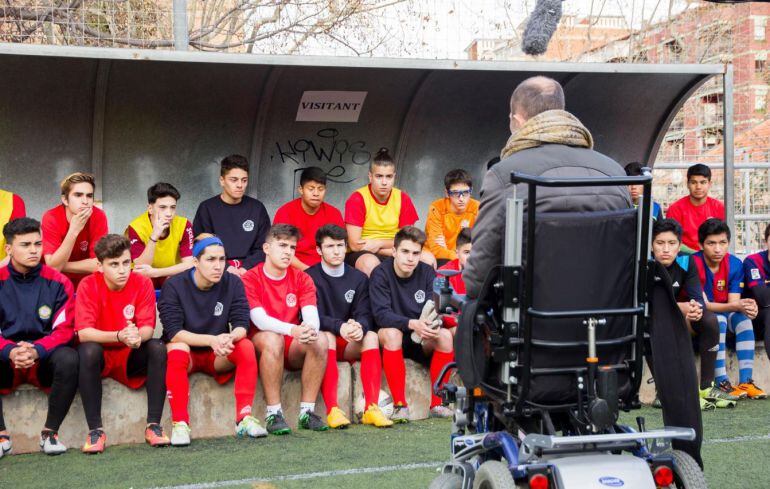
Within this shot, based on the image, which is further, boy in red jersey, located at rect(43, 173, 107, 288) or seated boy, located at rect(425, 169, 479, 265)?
seated boy, located at rect(425, 169, 479, 265)

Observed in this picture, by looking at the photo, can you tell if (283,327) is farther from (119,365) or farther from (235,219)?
(235,219)

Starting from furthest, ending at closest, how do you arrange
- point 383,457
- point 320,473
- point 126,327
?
point 126,327 < point 383,457 < point 320,473

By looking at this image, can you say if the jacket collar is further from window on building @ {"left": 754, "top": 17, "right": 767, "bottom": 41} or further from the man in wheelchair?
window on building @ {"left": 754, "top": 17, "right": 767, "bottom": 41}

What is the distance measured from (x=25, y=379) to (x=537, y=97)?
3710 millimetres

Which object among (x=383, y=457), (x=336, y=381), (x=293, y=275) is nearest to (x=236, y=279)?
(x=293, y=275)

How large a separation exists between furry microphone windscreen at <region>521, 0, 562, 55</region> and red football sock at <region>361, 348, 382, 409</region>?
2.63 meters

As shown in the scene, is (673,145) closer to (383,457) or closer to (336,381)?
(336,381)

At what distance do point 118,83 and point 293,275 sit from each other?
6.67 ft

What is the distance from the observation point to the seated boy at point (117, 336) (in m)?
5.83

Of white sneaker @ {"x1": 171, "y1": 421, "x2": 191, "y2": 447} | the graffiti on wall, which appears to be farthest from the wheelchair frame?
the graffiti on wall

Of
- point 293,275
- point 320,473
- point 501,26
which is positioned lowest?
point 320,473

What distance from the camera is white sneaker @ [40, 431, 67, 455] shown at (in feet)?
18.7

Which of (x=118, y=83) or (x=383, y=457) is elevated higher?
(x=118, y=83)

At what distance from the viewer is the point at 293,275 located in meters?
6.76
